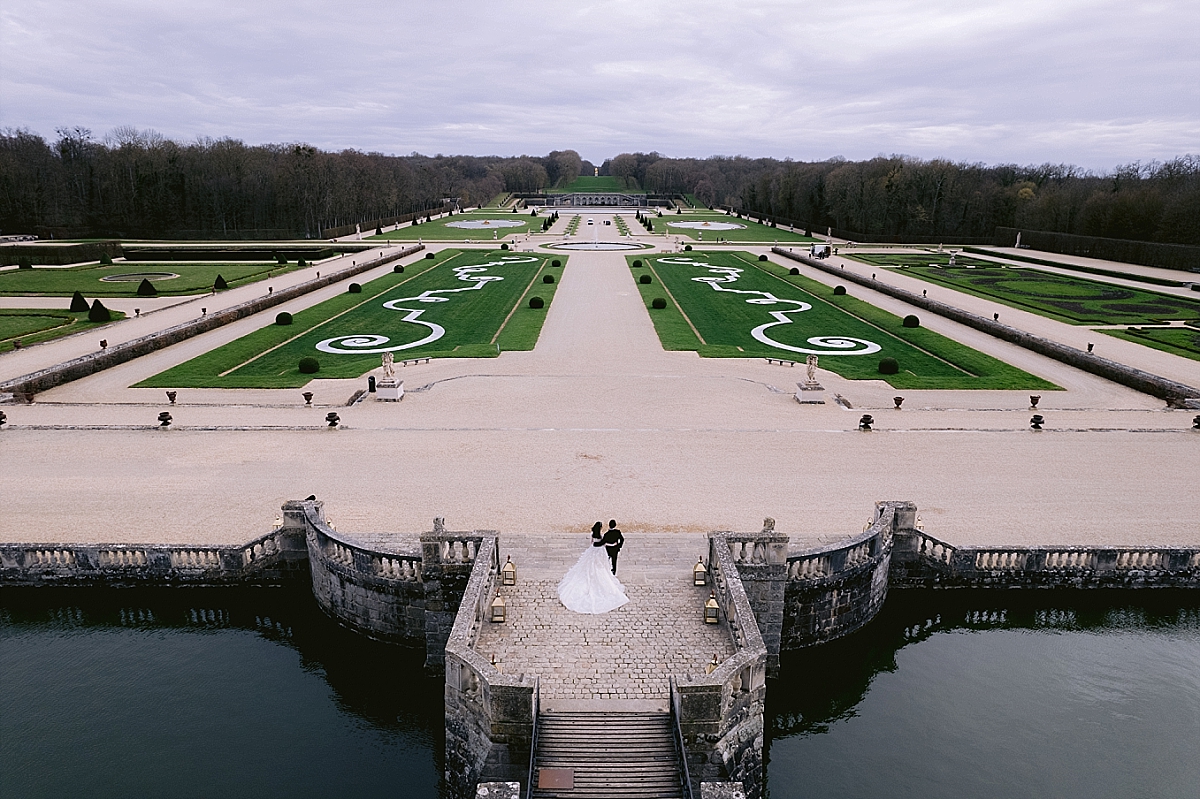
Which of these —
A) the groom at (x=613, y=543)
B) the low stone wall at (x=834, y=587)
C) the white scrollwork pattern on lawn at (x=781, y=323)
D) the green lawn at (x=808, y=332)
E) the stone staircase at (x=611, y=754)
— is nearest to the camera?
the stone staircase at (x=611, y=754)

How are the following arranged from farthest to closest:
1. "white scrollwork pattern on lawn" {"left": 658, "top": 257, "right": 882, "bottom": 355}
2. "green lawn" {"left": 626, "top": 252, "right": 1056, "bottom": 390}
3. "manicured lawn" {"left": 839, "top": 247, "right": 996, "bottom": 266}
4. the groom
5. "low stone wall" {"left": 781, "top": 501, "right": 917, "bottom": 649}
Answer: "manicured lawn" {"left": 839, "top": 247, "right": 996, "bottom": 266}, "white scrollwork pattern on lawn" {"left": 658, "top": 257, "right": 882, "bottom": 355}, "green lawn" {"left": 626, "top": 252, "right": 1056, "bottom": 390}, "low stone wall" {"left": 781, "top": 501, "right": 917, "bottom": 649}, the groom

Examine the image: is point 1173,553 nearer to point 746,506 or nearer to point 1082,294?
point 746,506

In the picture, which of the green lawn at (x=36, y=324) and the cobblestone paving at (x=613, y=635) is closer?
the cobblestone paving at (x=613, y=635)

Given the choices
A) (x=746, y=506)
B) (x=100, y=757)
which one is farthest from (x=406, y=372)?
(x=100, y=757)

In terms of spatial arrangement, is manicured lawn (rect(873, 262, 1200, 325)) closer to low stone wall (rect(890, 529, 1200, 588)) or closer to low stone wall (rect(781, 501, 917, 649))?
low stone wall (rect(890, 529, 1200, 588))

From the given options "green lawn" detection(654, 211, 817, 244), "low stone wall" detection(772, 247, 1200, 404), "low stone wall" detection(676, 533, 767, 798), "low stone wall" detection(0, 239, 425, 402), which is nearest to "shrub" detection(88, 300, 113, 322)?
"low stone wall" detection(0, 239, 425, 402)

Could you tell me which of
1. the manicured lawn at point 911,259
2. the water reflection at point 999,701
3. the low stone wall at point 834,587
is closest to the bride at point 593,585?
the low stone wall at point 834,587

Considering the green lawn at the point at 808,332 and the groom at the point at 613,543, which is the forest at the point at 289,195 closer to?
the green lawn at the point at 808,332
